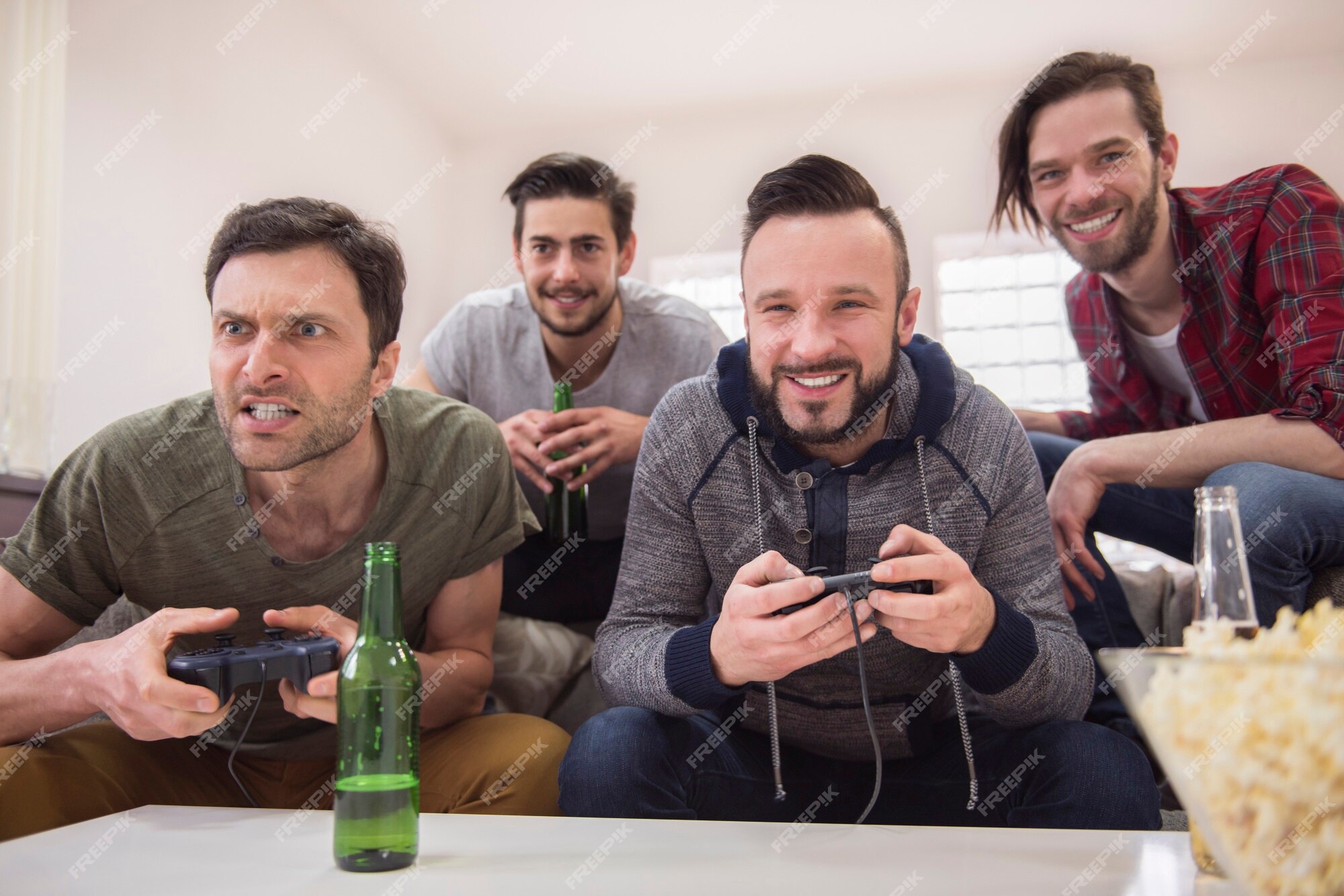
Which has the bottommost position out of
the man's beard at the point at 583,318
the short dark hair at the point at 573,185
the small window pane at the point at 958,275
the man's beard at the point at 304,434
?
the man's beard at the point at 304,434

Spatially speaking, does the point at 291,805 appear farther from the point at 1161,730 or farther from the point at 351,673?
the point at 1161,730

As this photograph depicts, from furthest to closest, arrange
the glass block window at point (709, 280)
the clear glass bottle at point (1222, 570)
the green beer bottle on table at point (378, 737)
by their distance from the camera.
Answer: the glass block window at point (709, 280), the green beer bottle on table at point (378, 737), the clear glass bottle at point (1222, 570)

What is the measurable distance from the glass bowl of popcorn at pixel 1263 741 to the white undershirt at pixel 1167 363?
1471 millimetres

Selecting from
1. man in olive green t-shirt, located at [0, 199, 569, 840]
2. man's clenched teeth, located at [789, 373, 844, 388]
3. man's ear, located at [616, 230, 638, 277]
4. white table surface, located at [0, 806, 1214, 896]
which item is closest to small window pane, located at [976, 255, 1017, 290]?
man's ear, located at [616, 230, 638, 277]

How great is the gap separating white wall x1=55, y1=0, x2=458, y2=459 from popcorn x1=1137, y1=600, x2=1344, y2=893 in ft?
10.6

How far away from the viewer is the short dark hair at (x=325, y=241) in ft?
4.70

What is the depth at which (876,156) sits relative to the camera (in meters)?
5.40

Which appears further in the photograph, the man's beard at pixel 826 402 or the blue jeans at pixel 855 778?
the man's beard at pixel 826 402

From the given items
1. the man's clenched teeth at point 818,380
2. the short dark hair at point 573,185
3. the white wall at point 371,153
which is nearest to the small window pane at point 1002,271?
the white wall at point 371,153

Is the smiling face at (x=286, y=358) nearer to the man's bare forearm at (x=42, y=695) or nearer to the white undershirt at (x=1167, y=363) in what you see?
the man's bare forearm at (x=42, y=695)

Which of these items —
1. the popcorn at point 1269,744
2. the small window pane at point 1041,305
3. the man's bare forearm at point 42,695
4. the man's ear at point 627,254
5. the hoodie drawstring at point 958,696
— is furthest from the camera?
the small window pane at point 1041,305

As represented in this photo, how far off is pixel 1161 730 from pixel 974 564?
77 centimetres

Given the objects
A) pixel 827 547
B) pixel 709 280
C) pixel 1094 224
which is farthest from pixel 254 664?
pixel 709 280

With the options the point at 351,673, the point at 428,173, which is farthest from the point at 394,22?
the point at 351,673
